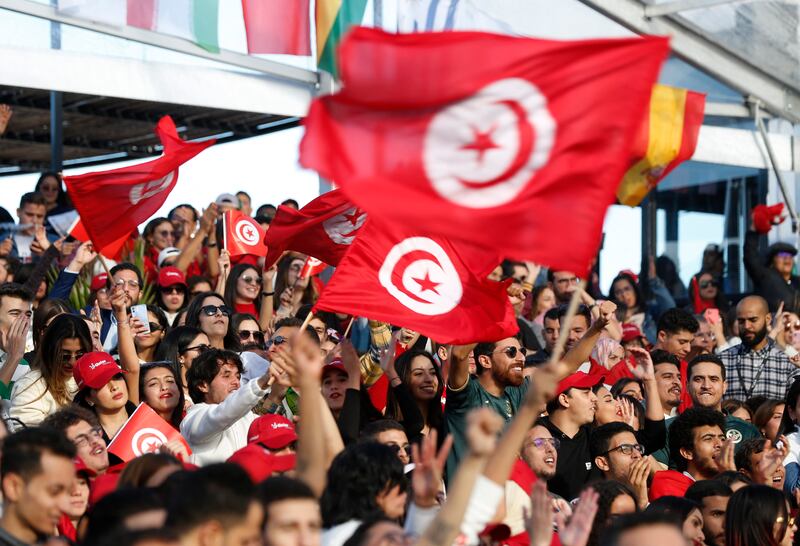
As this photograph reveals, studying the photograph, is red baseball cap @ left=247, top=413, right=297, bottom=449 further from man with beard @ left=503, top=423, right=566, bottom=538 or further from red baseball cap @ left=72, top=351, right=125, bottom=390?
man with beard @ left=503, top=423, right=566, bottom=538

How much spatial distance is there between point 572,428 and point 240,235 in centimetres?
388

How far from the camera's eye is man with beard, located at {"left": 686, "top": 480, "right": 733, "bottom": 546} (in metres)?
7.05

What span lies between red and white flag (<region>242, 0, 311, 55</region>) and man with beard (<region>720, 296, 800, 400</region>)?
4642 mm

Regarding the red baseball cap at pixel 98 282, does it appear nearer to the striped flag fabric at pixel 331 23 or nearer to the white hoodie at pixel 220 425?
the white hoodie at pixel 220 425

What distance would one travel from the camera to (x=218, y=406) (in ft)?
22.8

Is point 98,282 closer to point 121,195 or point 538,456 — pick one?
point 121,195

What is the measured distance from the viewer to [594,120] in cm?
525

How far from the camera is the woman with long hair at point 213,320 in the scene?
909 cm

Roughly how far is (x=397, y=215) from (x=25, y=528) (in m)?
1.67

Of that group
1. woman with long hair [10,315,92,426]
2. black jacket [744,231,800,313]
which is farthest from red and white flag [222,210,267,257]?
black jacket [744,231,800,313]

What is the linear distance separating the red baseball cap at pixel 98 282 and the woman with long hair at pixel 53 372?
2.27 meters

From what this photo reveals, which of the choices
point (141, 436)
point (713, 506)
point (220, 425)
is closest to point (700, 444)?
point (713, 506)

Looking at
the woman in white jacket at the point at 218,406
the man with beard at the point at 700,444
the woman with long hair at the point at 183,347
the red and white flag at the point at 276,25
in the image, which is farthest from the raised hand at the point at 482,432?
the red and white flag at the point at 276,25

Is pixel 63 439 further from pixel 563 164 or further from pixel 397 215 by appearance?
pixel 563 164
